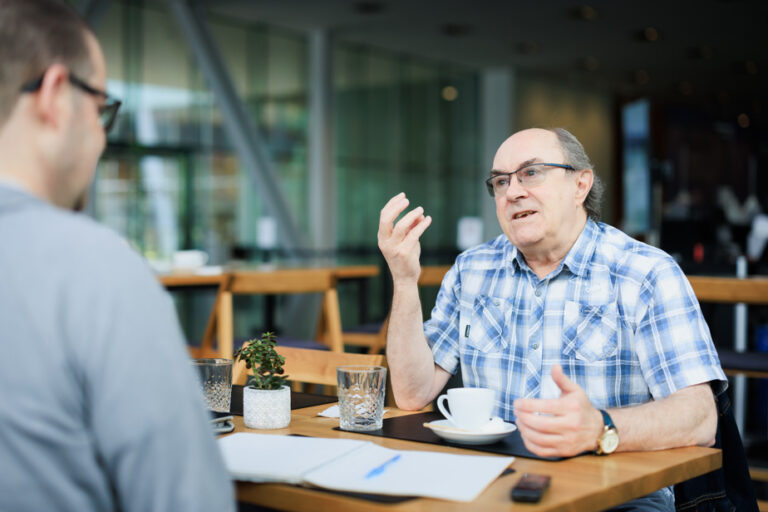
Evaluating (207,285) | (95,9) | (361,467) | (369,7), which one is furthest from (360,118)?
(361,467)

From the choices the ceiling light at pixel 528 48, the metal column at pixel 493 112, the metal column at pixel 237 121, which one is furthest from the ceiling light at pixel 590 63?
the metal column at pixel 237 121

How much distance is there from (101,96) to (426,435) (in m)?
0.81

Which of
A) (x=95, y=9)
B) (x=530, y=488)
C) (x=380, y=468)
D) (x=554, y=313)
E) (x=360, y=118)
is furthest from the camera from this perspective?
(x=360, y=118)

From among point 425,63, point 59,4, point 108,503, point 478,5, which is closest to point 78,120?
point 59,4

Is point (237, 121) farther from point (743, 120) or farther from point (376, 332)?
point (743, 120)

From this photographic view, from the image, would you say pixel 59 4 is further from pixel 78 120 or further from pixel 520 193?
pixel 520 193

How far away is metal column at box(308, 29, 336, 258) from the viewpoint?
11039 mm

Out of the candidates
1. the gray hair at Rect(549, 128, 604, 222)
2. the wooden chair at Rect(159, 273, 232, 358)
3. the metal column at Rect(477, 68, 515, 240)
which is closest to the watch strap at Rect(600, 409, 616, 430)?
the gray hair at Rect(549, 128, 604, 222)

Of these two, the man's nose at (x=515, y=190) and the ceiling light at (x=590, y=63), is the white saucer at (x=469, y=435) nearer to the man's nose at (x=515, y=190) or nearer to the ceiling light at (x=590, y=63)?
the man's nose at (x=515, y=190)

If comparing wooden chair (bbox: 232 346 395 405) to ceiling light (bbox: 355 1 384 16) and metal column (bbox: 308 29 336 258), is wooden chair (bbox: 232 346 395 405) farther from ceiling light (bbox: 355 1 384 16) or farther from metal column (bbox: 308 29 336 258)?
metal column (bbox: 308 29 336 258)

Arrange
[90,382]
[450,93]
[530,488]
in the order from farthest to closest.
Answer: [450,93]
[530,488]
[90,382]

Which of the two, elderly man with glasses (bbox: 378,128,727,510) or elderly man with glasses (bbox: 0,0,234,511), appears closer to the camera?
elderly man with glasses (bbox: 0,0,234,511)

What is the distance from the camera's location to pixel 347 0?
942cm

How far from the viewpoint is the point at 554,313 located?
1.89m
